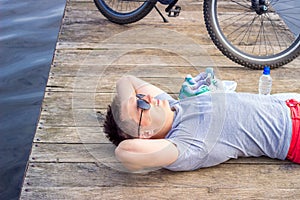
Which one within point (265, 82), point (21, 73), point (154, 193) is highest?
point (265, 82)

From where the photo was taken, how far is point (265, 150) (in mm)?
2973

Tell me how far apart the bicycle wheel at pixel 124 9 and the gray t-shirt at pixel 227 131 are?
5.70 feet

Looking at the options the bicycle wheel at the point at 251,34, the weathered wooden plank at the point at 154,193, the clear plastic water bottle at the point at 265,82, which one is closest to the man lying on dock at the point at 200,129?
the weathered wooden plank at the point at 154,193

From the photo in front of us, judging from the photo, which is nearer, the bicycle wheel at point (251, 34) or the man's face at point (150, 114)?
the man's face at point (150, 114)

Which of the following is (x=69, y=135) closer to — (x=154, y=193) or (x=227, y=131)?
(x=154, y=193)

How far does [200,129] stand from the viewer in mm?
2924

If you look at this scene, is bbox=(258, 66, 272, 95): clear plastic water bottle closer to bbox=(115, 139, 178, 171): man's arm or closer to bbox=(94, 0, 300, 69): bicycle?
bbox=(94, 0, 300, 69): bicycle

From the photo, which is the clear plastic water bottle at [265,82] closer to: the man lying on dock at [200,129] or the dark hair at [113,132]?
the man lying on dock at [200,129]

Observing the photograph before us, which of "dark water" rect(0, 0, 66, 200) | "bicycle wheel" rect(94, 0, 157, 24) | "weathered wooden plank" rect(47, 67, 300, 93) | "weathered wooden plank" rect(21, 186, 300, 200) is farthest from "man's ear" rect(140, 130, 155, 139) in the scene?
"bicycle wheel" rect(94, 0, 157, 24)

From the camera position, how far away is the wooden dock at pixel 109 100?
9.11 ft

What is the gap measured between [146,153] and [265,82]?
1.30 m

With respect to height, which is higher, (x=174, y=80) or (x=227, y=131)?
(x=227, y=131)

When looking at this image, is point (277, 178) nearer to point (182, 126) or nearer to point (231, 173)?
point (231, 173)

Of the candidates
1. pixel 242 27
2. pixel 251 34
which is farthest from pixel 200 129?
pixel 242 27
